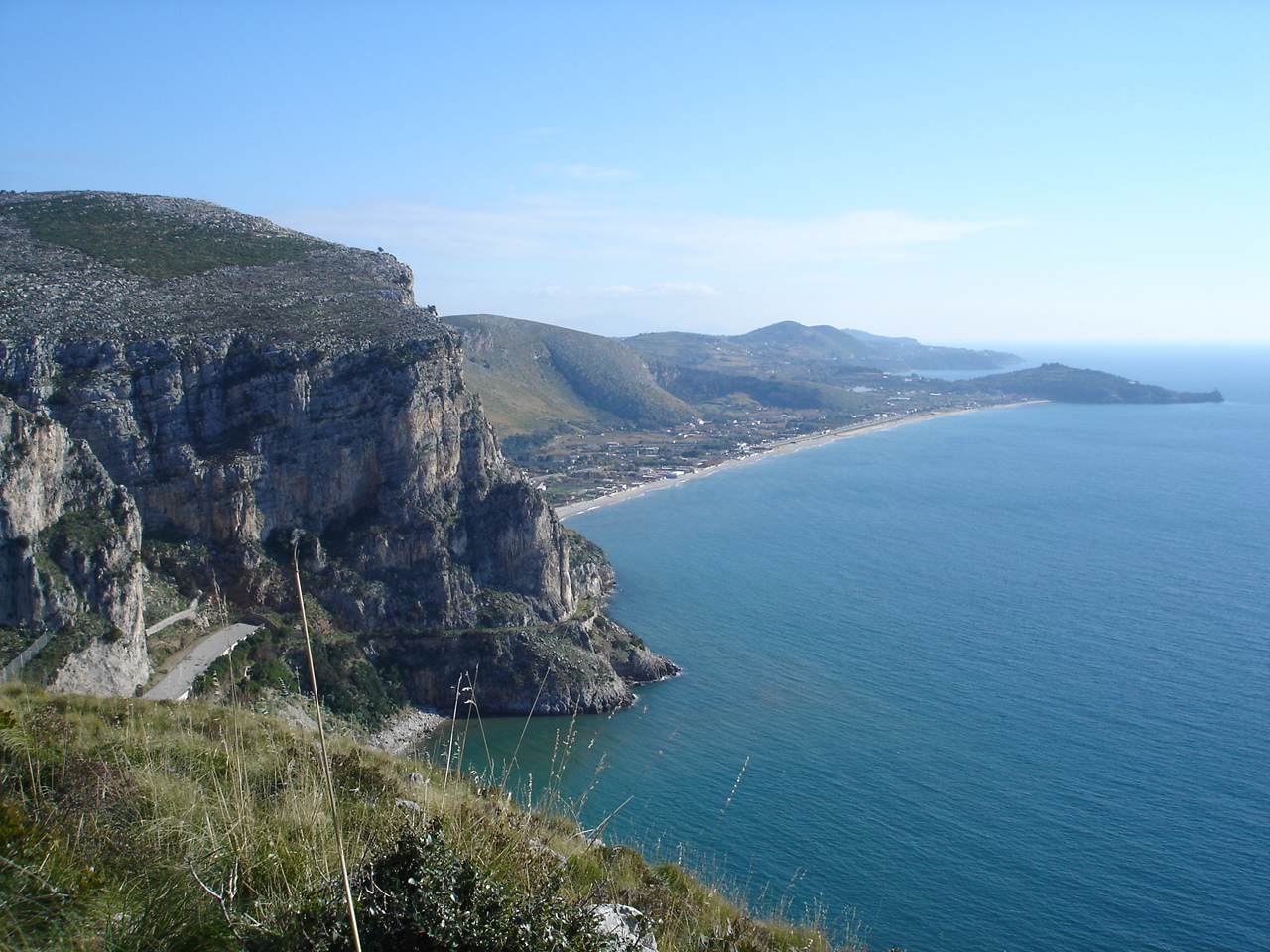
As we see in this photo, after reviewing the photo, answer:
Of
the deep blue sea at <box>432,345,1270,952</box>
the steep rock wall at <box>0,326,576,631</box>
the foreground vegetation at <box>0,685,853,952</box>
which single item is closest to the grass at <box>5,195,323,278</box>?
the steep rock wall at <box>0,326,576,631</box>

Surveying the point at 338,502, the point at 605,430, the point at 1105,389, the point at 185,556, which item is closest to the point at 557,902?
the point at 185,556

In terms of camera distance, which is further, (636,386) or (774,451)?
(636,386)

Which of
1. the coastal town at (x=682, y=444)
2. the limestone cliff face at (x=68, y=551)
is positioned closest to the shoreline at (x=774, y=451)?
the coastal town at (x=682, y=444)

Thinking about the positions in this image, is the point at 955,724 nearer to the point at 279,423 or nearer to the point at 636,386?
the point at 279,423

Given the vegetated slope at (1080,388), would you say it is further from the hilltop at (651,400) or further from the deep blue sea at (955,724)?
the deep blue sea at (955,724)

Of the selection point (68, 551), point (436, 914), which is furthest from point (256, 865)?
point (68, 551)

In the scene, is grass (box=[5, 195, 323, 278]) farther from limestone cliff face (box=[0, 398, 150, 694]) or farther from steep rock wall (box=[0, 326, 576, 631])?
limestone cliff face (box=[0, 398, 150, 694])
